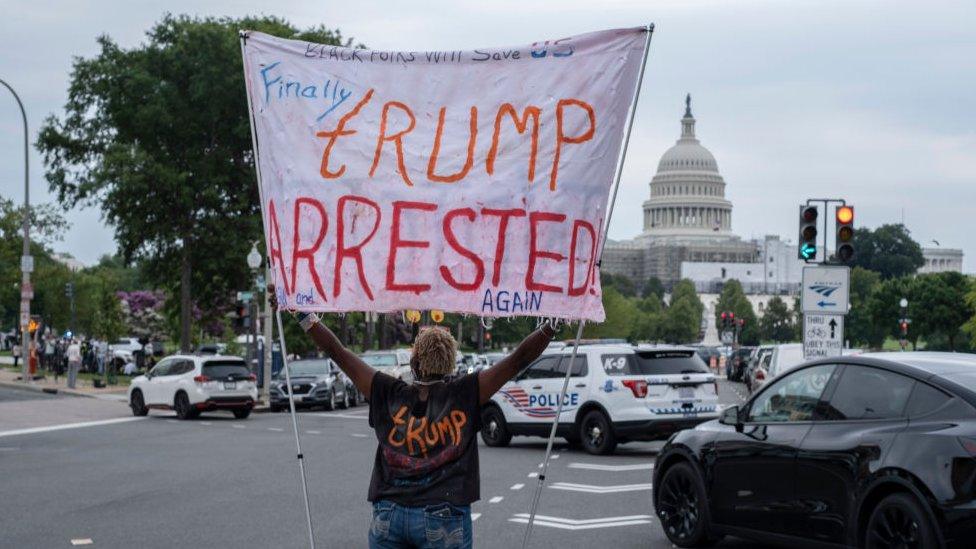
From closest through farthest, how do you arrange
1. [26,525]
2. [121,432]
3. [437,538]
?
[437,538], [26,525], [121,432]

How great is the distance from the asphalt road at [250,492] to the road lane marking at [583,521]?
0.01 m

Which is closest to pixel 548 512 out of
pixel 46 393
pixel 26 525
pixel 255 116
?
pixel 26 525

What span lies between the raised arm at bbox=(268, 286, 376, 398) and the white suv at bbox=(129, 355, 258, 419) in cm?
2649

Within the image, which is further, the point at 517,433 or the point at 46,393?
the point at 46,393

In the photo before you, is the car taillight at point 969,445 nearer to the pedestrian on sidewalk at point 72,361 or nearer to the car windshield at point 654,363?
the car windshield at point 654,363

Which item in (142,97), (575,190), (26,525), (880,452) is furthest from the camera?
(142,97)

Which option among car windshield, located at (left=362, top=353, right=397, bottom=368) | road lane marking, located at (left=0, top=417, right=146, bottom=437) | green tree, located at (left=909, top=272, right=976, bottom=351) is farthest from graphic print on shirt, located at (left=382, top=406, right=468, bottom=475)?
green tree, located at (left=909, top=272, right=976, bottom=351)

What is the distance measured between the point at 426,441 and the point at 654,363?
16.2 meters

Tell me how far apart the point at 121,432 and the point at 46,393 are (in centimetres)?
1748

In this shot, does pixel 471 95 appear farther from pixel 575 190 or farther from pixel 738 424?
pixel 738 424

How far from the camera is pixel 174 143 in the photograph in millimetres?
52594

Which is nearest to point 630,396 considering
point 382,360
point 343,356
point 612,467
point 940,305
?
point 612,467

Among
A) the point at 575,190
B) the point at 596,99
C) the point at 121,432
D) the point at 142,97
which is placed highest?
the point at 142,97

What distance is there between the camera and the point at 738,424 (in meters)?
11.3
